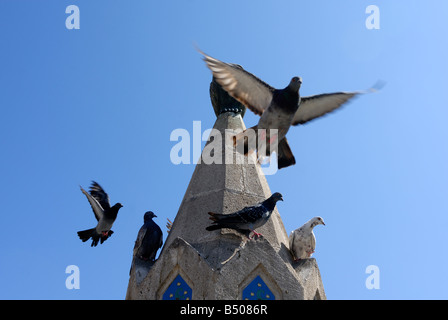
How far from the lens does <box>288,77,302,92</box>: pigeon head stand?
30.9 ft

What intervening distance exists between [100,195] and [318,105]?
398 cm

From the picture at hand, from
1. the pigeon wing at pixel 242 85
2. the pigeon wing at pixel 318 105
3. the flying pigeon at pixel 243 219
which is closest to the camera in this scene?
the flying pigeon at pixel 243 219

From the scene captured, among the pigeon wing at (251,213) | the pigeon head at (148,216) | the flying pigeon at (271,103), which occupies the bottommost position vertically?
the pigeon wing at (251,213)

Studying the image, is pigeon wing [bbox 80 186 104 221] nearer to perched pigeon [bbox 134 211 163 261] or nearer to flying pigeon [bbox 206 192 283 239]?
perched pigeon [bbox 134 211 163 261]

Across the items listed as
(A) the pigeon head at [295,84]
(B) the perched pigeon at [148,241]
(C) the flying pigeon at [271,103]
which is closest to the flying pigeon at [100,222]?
(B) the perched pigeon at [148,241]

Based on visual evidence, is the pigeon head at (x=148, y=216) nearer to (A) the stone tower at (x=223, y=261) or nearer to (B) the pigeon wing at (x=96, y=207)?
(A) the stone tower at (x=223, y=261)

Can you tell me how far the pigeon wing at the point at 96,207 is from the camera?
35.7ft

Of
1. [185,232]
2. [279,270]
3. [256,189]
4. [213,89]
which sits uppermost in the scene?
[213,89]

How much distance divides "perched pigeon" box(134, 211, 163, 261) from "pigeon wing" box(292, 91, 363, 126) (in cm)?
257
